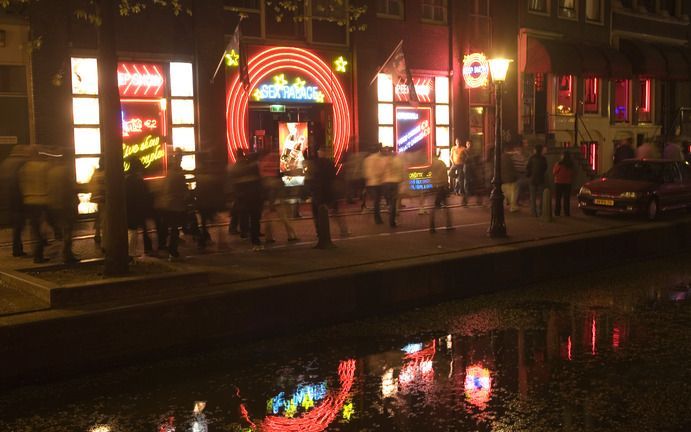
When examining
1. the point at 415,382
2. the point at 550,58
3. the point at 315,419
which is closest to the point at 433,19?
the point at 550,58

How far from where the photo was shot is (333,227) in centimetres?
1683

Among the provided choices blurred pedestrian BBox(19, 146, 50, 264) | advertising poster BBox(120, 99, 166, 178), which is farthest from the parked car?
blurred pedestrian BBox(19, 146, 50, 264)

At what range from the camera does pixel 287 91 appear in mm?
22359

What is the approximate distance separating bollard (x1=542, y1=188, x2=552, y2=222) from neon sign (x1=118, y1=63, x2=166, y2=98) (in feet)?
31.5

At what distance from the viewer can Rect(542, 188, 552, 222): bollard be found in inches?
704

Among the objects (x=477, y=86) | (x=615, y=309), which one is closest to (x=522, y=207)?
(x=477, y=86)

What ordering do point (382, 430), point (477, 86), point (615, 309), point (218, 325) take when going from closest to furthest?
point (382, 430), point (218, 325), point (615, 309), point (477, 86)

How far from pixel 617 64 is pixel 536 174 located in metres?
14.9

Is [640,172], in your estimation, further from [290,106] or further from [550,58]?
[290,106]

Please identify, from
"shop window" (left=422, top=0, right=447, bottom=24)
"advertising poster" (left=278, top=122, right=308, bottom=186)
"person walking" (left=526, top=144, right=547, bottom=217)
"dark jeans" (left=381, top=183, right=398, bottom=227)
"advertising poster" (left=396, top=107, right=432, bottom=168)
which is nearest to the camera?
"dark jeans" (left=381, top=183, right=398, bottom=227)

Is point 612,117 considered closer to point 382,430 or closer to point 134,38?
point 134,38

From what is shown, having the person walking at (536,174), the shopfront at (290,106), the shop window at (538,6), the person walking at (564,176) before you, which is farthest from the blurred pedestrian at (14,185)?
the shop window at (538,6)

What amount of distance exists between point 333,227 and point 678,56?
959 inches

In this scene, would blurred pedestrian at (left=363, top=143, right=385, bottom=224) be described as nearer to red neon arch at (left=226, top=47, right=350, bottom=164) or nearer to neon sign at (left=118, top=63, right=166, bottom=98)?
red neon arch at (left=226, top=47, right=350, bottom=164)
